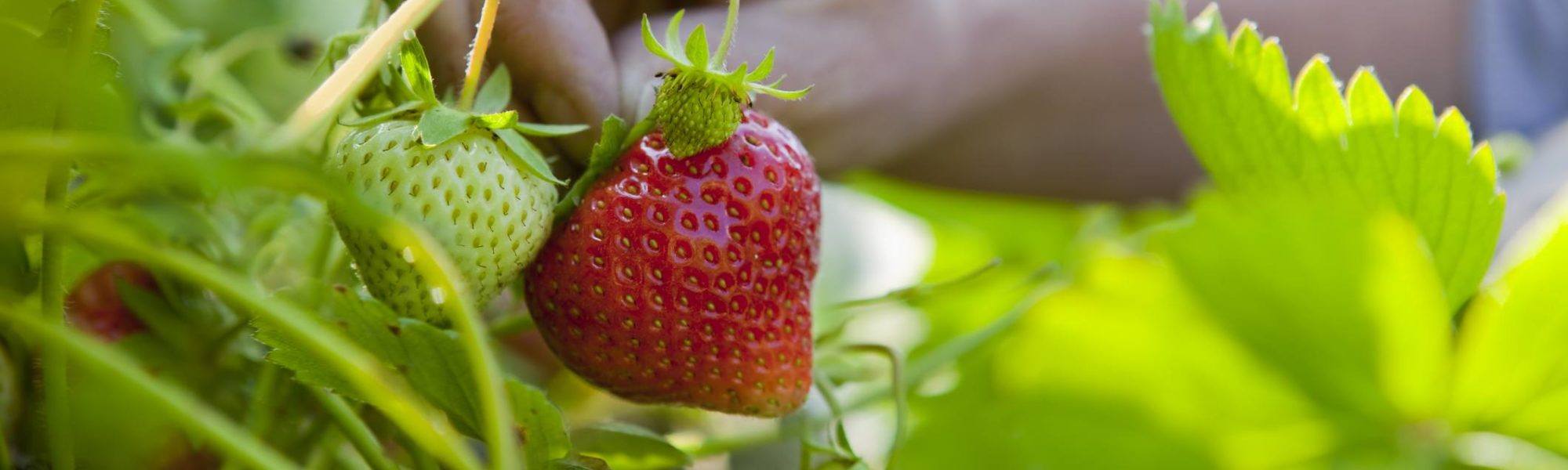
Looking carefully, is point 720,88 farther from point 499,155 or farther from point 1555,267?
point 1555,267

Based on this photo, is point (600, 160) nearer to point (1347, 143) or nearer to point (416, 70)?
point (416, 70)

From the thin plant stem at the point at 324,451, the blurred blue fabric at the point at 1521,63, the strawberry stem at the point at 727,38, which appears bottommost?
the thin plant stem at the point at 324,451

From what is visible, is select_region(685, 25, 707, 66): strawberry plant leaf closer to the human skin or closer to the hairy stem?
the hairy stem

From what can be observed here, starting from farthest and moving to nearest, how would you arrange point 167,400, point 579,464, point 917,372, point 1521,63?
point 1521,63 < point 917,372 < point 579,464 < point 167,400

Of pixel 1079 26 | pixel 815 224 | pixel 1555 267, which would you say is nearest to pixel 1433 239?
pixel 1555 267

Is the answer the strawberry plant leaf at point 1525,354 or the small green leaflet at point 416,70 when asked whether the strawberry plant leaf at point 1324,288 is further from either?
the small green leaflet at point 416,70

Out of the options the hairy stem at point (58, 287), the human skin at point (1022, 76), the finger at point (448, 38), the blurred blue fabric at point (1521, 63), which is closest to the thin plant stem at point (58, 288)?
the hairy stem at point (58, 287)

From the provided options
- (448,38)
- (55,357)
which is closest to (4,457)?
(55,357)

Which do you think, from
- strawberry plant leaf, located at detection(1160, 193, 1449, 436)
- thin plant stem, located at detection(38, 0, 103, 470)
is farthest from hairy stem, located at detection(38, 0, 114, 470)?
strawberry plant leaf, located at detection(1160, 193, 1449, 436)
